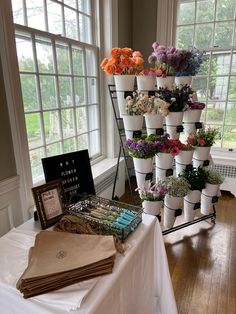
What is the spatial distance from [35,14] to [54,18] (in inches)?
9.1

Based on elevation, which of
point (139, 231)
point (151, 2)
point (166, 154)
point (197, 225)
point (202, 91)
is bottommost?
A: point (197, 225)

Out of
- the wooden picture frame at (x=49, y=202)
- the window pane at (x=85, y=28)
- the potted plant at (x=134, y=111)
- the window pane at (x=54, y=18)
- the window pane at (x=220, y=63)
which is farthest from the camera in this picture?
the window pane at (x=220, y=63)

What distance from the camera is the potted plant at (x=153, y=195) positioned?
6.31 ft

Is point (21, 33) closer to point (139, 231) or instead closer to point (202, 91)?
point (139, 231)

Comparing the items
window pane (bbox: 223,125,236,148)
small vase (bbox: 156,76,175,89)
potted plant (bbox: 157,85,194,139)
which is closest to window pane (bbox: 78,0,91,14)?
small vase (bbox: 156,76,175,89)

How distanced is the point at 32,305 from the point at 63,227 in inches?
15.4

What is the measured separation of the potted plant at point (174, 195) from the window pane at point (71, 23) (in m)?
1.59

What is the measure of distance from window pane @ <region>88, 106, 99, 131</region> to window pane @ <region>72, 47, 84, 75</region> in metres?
0.41

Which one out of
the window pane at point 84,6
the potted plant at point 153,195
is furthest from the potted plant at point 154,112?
the window pane at point 84,6

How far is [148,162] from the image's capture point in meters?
1.92

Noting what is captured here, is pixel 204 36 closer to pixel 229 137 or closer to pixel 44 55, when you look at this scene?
pixel 229 137

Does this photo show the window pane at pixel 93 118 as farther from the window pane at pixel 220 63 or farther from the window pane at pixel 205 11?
the window pane at pixel 205 11

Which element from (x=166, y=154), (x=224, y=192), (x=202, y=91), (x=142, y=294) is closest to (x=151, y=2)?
(x=202, y=91)

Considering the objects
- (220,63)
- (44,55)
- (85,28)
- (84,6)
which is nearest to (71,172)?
(44,55)
